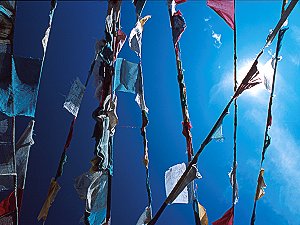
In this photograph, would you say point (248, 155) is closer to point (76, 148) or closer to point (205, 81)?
point (205, 81)

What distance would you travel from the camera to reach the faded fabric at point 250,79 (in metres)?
1.40

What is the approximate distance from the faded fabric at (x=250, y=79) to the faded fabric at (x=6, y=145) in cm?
112

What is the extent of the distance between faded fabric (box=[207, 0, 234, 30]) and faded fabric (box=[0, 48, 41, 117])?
873 mm

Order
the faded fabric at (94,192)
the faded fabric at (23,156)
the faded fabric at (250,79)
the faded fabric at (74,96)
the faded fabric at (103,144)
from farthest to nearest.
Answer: the faded fabric at (23,156) → the faded fabric at (74,96) → the faded fabric at (94,192) → the faded fabric at (103,144) → the faded fabric at (250,79)

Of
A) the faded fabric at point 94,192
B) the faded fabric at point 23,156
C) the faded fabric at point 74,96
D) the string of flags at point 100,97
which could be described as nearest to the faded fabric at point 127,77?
the string of flags at point 100,97

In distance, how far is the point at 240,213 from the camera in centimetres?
393

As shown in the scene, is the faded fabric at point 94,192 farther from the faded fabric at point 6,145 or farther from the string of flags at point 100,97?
the faded fabric at point 6,145

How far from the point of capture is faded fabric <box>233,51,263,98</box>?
1.40 meters

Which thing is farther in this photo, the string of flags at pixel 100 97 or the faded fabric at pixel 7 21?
the faded fabric at pixel 7 21

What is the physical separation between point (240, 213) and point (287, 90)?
136 centimetres

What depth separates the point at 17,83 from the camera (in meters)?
1.80

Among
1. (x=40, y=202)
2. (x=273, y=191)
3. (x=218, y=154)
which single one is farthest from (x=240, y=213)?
(x=40, y=202)

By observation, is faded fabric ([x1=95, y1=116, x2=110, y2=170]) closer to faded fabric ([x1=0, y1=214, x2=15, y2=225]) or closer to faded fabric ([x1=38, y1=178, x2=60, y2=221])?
faded fabric ([x1=38, y1=178, x2=60, y2=221])

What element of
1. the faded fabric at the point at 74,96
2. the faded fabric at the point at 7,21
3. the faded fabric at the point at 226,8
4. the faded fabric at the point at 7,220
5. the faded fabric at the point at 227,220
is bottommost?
the faded fabric at the point at 7,220
